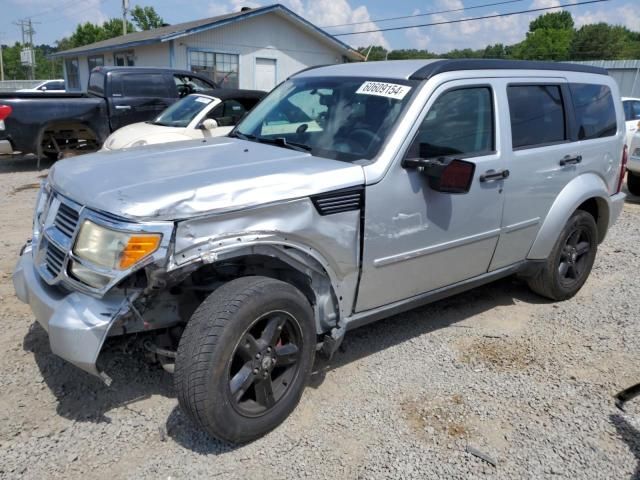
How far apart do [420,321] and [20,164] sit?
10.0 m

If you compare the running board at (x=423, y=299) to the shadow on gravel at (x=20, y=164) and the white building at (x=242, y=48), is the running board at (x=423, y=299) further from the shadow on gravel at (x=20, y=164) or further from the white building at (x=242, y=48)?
the white building at (x=242, y=48)

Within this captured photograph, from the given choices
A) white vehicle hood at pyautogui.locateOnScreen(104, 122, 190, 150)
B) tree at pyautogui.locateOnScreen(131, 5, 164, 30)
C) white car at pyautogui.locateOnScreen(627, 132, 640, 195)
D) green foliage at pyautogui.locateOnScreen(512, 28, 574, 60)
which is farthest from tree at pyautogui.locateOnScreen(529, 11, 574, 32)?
white vehicle hood at pyautogui.locateOnScreen(104, 122, 190, 150)

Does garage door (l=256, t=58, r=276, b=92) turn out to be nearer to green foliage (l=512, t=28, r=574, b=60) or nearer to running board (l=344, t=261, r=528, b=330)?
running board (l=344, t=261, r=528, b=330)

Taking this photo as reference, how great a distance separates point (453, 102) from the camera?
352cm

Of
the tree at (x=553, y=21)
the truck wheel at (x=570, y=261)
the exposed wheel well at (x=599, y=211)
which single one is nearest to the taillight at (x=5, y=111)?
the truck wheel at (x=570, y=261)

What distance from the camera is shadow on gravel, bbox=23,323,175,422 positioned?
3039 mm

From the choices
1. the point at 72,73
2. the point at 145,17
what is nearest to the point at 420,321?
the point at 72,73

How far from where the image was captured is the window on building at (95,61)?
83.9ft

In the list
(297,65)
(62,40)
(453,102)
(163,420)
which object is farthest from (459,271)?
(62,40)

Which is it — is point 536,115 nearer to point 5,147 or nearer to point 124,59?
point 5,147

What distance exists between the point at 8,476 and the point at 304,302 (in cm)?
161

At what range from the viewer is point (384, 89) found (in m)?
3.45

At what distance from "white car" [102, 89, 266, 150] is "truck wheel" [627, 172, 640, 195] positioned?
690 centimetres

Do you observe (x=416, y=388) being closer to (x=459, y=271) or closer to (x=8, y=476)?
(x=459, y=271)
